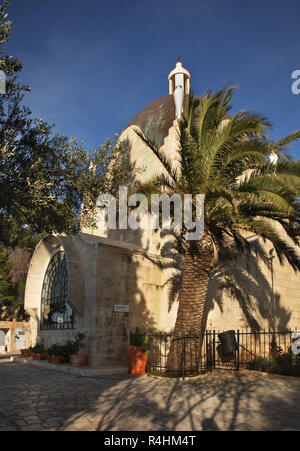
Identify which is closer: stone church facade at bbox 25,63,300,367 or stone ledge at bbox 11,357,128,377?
stone ledge at bbox 11,357,128,377

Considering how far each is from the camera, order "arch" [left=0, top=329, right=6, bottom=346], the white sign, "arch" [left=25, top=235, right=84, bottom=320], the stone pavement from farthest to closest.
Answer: "arch" [left=0, top=329, right=6, bottom=346] → "arch" [left=25, top=235, right=84, bottom=320] → the white sign → the stone pavement

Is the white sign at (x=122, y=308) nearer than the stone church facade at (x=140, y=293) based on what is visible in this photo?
No

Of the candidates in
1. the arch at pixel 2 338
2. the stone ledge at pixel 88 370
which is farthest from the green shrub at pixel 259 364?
the arch at pixel 2 338

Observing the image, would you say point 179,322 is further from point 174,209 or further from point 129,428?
point 129,428

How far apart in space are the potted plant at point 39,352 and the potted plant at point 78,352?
2206mm

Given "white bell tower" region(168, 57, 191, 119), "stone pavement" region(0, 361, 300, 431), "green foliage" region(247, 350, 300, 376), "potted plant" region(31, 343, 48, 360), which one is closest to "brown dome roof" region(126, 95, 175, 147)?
"white bell tower" region(168, 57, 191, 119)

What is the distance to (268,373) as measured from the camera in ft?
36.0

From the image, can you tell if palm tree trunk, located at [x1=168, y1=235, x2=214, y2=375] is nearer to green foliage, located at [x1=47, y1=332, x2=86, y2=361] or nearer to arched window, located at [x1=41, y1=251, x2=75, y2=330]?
green foliage, located at [x1=47, y1=332, x2=86, y2=361]

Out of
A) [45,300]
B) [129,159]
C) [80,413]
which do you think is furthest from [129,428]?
[129,159]

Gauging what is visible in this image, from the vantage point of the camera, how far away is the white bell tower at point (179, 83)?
19234mm

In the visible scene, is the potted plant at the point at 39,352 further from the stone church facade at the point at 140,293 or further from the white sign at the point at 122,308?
the white sign at the point at 122,308

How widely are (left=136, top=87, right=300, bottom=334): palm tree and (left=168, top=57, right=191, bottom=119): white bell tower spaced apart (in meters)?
8.76

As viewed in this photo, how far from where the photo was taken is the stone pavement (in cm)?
562

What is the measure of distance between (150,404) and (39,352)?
9879mm
